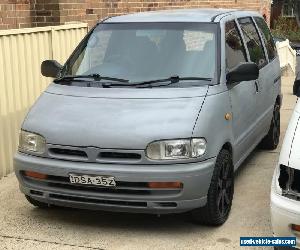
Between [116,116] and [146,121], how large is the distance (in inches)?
10.6

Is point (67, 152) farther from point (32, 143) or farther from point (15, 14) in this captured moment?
point (15, 14)

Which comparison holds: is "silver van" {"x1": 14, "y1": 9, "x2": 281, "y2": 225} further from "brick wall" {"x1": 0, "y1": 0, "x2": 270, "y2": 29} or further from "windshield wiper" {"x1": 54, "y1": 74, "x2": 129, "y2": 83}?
"brick wall" {"x1": 0, "y1": 0, "x2": 270, "y2": 29}

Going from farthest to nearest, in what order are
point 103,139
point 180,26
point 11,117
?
point 11,117
point 180,26
point 103,139

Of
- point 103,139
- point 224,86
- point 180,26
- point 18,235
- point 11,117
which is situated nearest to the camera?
point 103,139

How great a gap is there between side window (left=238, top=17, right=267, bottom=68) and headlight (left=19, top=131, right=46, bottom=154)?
8.67 feet

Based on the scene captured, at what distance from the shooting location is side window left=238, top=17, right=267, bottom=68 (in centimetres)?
604

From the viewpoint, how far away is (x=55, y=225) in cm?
480

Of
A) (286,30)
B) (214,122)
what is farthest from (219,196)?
(286,30)

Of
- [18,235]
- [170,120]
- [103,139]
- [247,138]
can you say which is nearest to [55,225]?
[18,235]

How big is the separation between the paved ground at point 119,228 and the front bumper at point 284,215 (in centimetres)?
79

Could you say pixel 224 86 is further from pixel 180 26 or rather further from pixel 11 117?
pixel 11 117

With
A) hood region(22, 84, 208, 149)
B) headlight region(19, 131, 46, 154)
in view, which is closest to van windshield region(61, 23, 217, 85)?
hood region(22, 84, 208, 149)

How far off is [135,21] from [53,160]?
6.19 ft

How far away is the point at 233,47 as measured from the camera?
18.1ft
